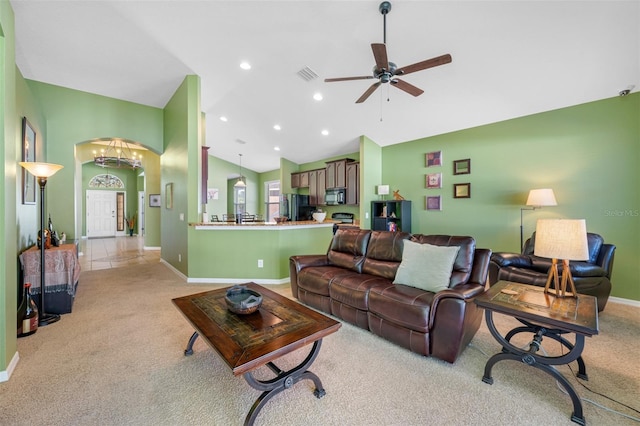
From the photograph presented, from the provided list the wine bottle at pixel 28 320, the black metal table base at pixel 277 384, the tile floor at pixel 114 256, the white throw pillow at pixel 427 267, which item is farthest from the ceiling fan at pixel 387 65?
the tile floor at pixel 114 256

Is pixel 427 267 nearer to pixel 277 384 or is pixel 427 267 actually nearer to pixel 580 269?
pixel 277 384

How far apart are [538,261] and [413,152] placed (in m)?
3.14

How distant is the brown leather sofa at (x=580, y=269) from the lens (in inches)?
117

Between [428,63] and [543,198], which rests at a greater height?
[428,63]

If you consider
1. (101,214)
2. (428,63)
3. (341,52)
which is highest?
(341,52)

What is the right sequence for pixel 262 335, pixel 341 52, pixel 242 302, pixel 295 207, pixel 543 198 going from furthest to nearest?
1. pixel 295 207
2. pixel 543 198
3. pixel 341 52
4. pixel 242 302
5. pixel 262 335

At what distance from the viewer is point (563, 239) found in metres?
1.85

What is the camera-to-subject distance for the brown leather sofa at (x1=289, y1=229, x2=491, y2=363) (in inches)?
80.3

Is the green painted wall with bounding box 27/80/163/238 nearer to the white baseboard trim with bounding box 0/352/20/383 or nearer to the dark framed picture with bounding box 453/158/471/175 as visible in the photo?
the white baseboard trim with bounding box 0/352/20/383

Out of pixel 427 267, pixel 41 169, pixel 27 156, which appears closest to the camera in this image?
pixel 427 267

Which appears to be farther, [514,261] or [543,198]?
[543,198]

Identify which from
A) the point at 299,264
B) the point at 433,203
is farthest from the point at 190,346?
the point at 433,203

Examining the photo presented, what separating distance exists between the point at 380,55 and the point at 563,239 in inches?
82.4

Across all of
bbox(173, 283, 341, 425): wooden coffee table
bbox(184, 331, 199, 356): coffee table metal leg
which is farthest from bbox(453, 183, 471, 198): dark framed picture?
bbox(184, 331, 199, 356): coffee table metal leg
